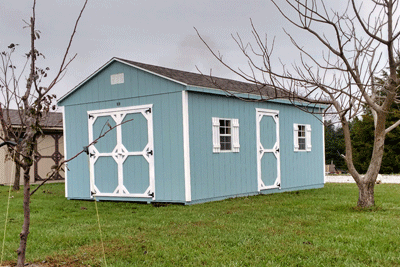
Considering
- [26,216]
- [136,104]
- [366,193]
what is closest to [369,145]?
[366,193]

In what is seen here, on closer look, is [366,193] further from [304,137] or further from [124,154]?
[304,137]

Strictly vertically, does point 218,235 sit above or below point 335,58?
below

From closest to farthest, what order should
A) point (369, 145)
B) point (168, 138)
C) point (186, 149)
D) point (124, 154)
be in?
point (186, 149), point (168, 138), point (124, 154), point (369, 145)

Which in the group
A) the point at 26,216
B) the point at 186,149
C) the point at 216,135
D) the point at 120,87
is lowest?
the point at 26,216

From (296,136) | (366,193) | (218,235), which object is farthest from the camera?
(296,136)

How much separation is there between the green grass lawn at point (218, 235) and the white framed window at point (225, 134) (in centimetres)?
199

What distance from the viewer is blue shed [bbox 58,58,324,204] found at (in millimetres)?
10398

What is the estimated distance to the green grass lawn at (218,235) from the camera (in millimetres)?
5082

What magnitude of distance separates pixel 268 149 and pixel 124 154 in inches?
163

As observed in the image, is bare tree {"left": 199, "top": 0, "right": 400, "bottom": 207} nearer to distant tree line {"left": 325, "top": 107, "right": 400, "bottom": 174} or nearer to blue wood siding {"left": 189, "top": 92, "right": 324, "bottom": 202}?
blue wood siding {"left": 189, "top": 92, "right": 324, "bottom": 202}

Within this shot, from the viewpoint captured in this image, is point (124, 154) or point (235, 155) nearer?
point (124, 154)

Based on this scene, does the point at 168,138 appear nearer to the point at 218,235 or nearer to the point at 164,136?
the point at 164,136

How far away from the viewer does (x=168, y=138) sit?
10.5 meters

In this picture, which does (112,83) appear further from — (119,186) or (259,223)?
(259,223)
